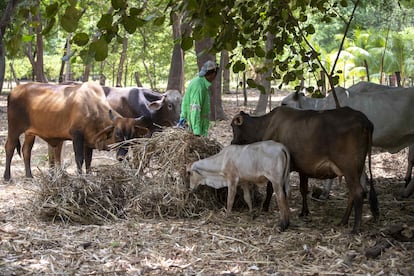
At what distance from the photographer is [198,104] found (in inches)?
278

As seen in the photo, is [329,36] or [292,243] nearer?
[292,243]

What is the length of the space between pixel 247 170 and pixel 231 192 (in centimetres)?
34

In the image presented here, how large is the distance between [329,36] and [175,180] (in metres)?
32.7

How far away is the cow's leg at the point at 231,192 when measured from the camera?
5.99m

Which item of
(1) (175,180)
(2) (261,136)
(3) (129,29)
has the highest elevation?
(3) (129,29)

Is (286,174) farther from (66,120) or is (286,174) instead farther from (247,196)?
(66,120)

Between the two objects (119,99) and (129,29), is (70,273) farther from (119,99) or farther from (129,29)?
(119,99)

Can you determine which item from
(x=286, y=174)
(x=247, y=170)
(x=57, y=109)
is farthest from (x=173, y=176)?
(x=57, y=109)

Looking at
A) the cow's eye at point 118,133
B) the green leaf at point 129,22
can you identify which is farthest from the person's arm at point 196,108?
the green leaf at point 129,22

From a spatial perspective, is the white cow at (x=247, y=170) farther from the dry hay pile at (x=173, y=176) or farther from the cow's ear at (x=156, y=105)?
the cow's ear at (x=156, y=105)

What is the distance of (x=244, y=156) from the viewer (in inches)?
230

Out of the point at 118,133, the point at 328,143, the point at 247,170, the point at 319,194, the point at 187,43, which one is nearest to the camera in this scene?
the point at 187,43

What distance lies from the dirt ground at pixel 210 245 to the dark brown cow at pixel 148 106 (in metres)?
3.38

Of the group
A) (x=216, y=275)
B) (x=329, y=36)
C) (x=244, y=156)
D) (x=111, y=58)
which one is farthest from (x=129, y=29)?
(x=329, y=36)
